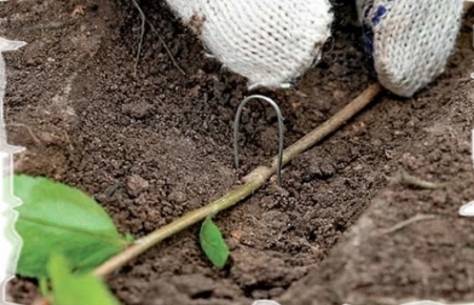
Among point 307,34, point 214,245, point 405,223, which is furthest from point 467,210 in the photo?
point 307,34

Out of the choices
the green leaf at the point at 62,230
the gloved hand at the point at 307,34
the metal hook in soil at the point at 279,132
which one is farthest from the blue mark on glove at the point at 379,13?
the green leaf at the point at 62,230

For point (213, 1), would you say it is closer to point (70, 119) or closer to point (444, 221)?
point (70, 119)

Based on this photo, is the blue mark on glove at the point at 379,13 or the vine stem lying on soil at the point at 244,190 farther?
the blue mark on glove at the point at 379,13

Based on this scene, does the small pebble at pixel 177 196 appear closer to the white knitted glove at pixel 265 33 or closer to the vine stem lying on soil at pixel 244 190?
the vine stem lying on soil at pixel 244 190

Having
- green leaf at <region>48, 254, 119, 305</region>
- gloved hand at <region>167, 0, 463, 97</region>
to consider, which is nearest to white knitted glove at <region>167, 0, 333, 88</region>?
gloved hand at <region>167, 0, 463, 97</region>

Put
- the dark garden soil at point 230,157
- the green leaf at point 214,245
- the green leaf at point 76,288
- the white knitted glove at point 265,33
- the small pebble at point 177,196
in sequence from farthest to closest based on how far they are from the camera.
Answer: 1. the white knitted glove at point 265,33
2. the small pebble at point 177,196
3. the green leaf at point 214,245
4. the dark garden soil at point 230,157
5. the green leaf at point 76,288
